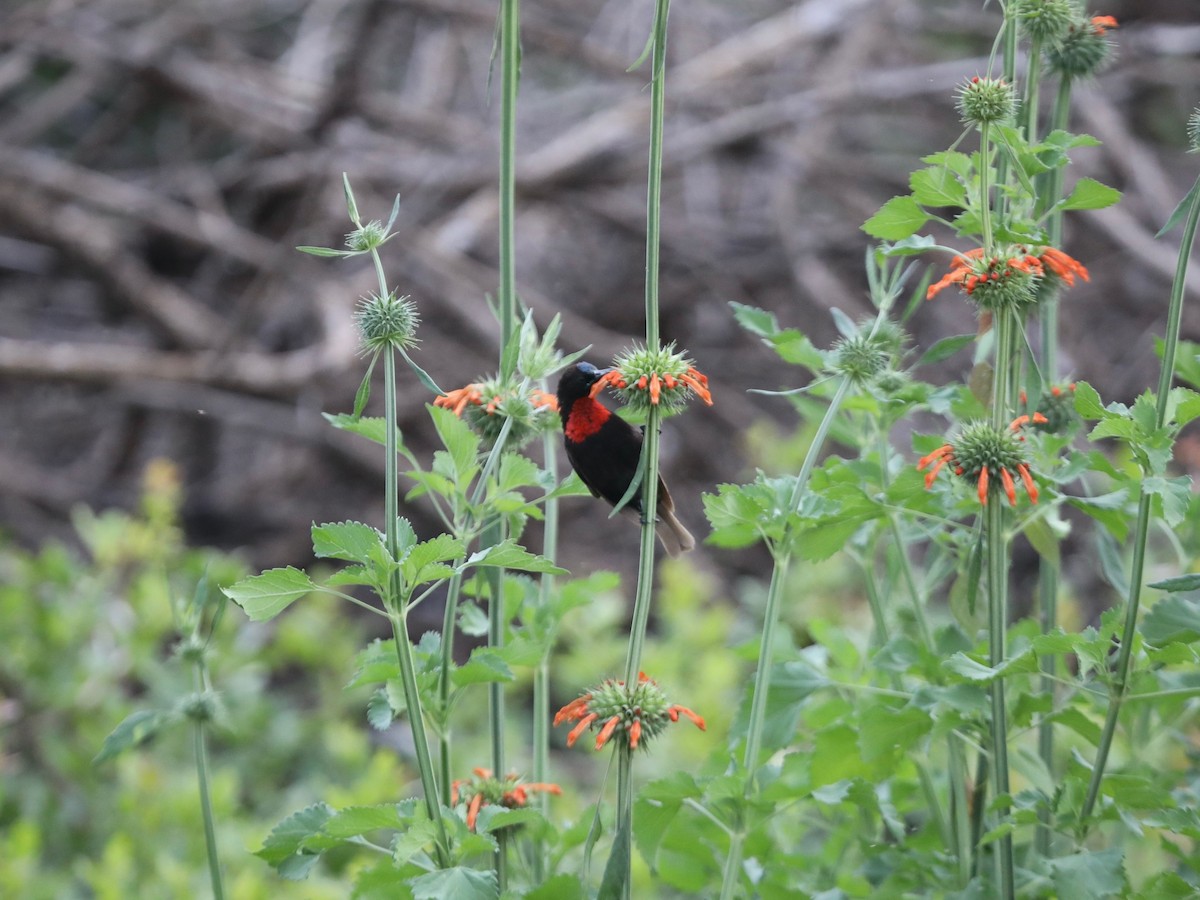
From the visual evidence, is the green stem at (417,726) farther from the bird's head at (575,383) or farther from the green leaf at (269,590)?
the bird's head at (575,383)

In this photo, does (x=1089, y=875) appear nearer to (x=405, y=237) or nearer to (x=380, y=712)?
(x=380, y=712)

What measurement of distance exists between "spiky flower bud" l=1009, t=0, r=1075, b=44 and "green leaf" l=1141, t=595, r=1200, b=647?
→ 528 millimetres

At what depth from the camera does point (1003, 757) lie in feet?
3.06

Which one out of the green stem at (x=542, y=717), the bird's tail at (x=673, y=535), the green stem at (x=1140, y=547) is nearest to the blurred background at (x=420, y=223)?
the bird's tail at (x=673, y=535)

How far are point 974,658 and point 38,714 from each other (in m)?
2.31

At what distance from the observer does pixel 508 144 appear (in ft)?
3.24

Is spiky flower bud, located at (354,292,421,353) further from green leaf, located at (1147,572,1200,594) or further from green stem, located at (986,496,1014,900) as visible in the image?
green leaf, located at (1147,572,1200,594)

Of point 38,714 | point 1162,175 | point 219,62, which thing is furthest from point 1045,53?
point 219,62

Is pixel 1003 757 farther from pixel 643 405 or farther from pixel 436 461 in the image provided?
pixel 436 461

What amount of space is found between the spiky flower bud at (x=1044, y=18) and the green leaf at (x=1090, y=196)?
17 centimetres

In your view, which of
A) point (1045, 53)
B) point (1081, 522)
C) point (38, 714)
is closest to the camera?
point (1045, 53)

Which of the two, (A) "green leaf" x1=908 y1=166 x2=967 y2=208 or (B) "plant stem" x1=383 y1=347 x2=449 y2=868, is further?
(A) "green leaf" x1=908 y1=166 x2=967 y2=208

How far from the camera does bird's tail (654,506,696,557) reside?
1.24 m

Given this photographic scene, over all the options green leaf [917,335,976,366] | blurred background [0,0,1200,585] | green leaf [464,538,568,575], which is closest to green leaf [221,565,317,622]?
green leaf [464,538,568,575]
